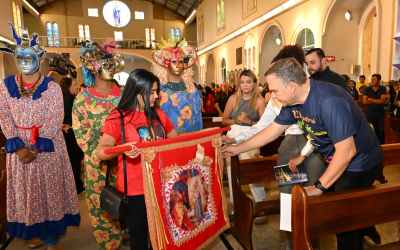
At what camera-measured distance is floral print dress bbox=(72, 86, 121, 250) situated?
2.58 m

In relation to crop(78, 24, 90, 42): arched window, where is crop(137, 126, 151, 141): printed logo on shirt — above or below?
below

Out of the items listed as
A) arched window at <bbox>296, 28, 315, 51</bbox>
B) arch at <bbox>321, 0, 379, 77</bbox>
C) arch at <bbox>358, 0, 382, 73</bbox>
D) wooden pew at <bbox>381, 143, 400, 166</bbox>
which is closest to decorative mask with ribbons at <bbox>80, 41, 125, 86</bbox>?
wooden pew at <bbox>381, 143, 400, 166</bbox>

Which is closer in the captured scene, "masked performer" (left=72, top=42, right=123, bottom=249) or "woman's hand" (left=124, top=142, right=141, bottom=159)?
"woman's hand" (left=124, top=142, right=141, bottom=159)

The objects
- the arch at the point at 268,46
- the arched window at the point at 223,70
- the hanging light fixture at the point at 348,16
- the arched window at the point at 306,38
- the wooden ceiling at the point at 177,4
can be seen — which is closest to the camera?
the hanging light fixture at the point at 348,16

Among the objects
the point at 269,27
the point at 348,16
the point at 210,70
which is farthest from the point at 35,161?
the point at 210,70

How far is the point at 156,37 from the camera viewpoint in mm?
28375

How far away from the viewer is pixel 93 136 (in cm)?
259

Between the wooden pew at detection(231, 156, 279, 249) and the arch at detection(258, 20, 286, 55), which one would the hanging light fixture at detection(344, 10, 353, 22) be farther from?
the wooden pew at detection(231, 156, 279, 249)

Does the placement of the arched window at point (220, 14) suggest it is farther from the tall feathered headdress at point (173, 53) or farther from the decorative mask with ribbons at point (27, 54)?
the decorative mask with ribbons at point (27, 54)

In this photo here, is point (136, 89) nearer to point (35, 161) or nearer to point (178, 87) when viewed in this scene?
point (178, 87)

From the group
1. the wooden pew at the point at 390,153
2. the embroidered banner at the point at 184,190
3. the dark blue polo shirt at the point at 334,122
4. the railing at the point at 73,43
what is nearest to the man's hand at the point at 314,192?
the dark blue polo shirt at the point at 334,122

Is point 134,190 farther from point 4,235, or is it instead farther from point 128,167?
point 4,235

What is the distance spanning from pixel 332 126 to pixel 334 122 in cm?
3

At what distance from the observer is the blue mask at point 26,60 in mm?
2564
